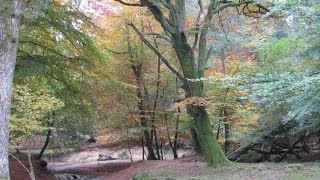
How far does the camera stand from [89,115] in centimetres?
1460

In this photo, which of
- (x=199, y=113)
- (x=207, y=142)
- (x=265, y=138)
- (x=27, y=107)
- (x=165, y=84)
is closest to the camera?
(x=27, y=107)

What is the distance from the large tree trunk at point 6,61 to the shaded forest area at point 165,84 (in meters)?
0.02

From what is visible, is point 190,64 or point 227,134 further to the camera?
point 227,134

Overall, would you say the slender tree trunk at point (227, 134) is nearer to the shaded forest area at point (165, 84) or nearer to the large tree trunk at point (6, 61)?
the shaded forest area at point (165, 84)

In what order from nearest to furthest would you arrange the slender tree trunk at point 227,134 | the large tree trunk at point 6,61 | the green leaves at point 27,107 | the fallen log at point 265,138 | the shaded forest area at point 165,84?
the large tree trunk at point 6,61 → the shaded forest area at point 165,84 → the green leaves at point 27,107 → the fallen log at point 265,138 → the slender tree trunk at point 227,134

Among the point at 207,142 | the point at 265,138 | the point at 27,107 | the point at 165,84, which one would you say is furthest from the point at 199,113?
the point at 165,84

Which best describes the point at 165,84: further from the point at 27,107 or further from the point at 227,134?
the point at 27,107

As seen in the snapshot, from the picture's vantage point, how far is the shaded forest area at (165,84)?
7.89 m

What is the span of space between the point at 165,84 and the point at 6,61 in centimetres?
1098

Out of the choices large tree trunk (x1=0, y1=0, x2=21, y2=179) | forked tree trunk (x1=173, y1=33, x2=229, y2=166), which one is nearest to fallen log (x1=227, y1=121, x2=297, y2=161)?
forked tree trunk (x1=173, y1=33, x2=229, y2=166)

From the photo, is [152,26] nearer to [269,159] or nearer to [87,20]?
[87,20]

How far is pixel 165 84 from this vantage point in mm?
17391

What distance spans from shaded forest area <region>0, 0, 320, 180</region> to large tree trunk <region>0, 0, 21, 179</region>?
2 centimetres

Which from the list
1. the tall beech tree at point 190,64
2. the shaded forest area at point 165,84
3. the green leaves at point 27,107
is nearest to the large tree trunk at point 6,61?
the shaded forest area at point 165,84
